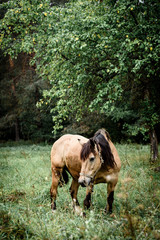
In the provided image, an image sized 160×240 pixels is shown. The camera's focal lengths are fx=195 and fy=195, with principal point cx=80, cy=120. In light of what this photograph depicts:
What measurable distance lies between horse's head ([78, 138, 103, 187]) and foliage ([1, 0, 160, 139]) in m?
2.05

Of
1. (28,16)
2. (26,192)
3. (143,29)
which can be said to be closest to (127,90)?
(143,29)

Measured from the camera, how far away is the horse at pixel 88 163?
3.83 meters

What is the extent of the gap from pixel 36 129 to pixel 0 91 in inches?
248

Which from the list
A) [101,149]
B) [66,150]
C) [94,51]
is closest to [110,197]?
[101,149]

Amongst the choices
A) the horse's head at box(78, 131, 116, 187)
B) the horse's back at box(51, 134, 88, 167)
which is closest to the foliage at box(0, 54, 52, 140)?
the horse's back at box(51, 134, 88, 167)

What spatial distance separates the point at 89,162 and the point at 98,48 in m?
3.58

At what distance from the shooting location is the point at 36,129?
25094 mm

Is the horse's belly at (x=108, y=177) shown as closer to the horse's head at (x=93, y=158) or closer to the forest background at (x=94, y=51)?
the horse's head at (x=93, y=158)

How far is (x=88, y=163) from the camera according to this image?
3818 millimetres

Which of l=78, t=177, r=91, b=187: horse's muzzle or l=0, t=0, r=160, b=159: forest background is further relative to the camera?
l=0, t=0, r=160, b=159: forest background

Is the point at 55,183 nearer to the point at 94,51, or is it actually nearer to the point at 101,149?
the point at 101,149

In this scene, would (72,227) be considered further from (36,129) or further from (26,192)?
(36,129)

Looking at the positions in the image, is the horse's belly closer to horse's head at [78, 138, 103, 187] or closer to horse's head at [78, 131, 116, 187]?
horse's head at [78, 131, 116, 187]

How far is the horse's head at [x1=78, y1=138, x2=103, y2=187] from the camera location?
3680 millimetres
